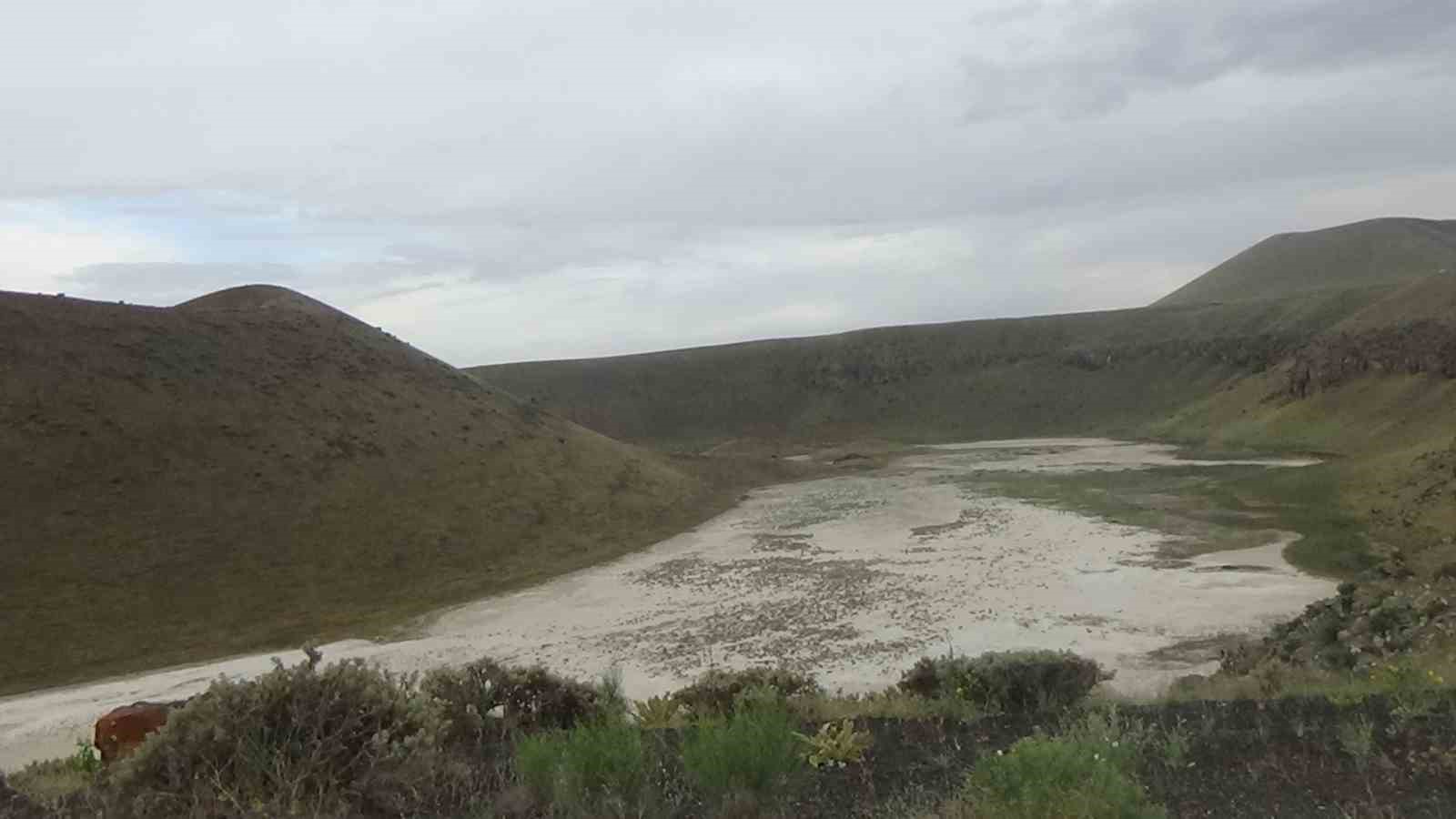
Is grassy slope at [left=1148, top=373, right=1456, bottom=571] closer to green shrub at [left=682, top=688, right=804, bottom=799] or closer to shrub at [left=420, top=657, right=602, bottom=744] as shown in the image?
shrub at [left=420, top=657, right=602, bottom=744]

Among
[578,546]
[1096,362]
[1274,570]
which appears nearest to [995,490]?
[578,546]

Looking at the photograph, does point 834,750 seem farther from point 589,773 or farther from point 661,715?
point 661,715

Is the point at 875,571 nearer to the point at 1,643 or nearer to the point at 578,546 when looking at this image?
the point at 578,546

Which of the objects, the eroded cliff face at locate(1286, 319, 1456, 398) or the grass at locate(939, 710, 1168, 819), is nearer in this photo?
the grass at locate(939, 710, 1168, 819)

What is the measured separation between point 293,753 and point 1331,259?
586ft

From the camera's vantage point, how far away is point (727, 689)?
834 centimetres

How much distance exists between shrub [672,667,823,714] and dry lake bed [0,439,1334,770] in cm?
469

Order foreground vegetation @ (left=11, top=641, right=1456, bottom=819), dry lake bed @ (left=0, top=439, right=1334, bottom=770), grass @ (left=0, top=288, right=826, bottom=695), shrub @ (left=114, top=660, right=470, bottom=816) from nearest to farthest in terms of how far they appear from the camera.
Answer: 1. foreground vegetation @ (left=11, top=641, right=1456, bottom=819)
2. shrub @ (left=114, top=660, right=470, bottom=816)
3. dry lake bed @ (left=0, top=439, right=1334, bottom=770)
4. grass @ (left=0, top=288, right=826, bottom=695)

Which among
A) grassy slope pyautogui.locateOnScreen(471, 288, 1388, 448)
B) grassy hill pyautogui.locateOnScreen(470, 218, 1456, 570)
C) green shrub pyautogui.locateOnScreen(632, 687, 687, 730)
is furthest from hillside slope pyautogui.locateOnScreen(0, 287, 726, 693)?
grassy slope pyautogui.locateOnScreen(471, 288, 1388, 448)

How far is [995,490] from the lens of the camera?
133 feet

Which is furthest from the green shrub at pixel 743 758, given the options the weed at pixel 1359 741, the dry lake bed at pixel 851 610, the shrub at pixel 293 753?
the dry lake bed at pixel 851 610

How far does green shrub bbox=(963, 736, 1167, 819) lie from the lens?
14.7 ft

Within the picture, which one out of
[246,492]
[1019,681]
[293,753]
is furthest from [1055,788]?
[246,492]

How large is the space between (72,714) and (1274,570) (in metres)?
20.9
